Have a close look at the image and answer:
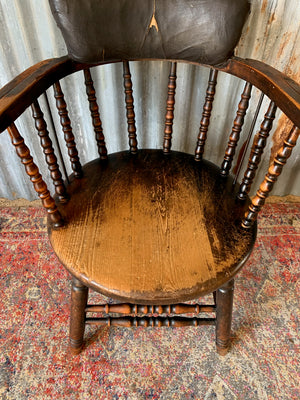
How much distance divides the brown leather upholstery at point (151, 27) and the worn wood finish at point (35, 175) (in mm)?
332

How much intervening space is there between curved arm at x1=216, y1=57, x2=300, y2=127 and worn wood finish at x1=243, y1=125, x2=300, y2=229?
0.05m

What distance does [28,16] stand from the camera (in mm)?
1035

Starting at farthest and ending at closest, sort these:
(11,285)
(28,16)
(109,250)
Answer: (11,285) → (28,16) → (109,250)

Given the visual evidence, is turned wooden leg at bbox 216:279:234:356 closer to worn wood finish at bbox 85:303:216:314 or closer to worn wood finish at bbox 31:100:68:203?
worn wood finish at bbox 85:303:216:314

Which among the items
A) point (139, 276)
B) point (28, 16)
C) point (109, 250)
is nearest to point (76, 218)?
point (109, 250)

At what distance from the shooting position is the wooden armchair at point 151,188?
0.73 metres

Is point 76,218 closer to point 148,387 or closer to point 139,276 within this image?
point 139,276

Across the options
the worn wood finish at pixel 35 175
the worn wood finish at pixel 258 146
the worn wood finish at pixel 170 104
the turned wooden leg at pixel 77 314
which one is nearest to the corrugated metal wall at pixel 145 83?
the worn wood finish at pixel 170 104

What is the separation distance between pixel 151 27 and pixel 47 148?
45 centimetres

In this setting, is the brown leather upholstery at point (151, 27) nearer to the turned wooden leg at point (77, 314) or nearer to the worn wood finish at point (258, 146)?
the worn wood finish at point (258, 146)

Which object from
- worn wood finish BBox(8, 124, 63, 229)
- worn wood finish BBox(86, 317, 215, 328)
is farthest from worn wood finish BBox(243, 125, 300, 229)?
worn wood finish BBox(8, 124, 63, 229)

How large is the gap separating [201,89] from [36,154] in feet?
2.72

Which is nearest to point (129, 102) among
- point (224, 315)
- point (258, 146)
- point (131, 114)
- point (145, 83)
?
point (131, 114)

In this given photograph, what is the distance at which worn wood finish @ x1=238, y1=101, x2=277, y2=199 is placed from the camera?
0.81 m
